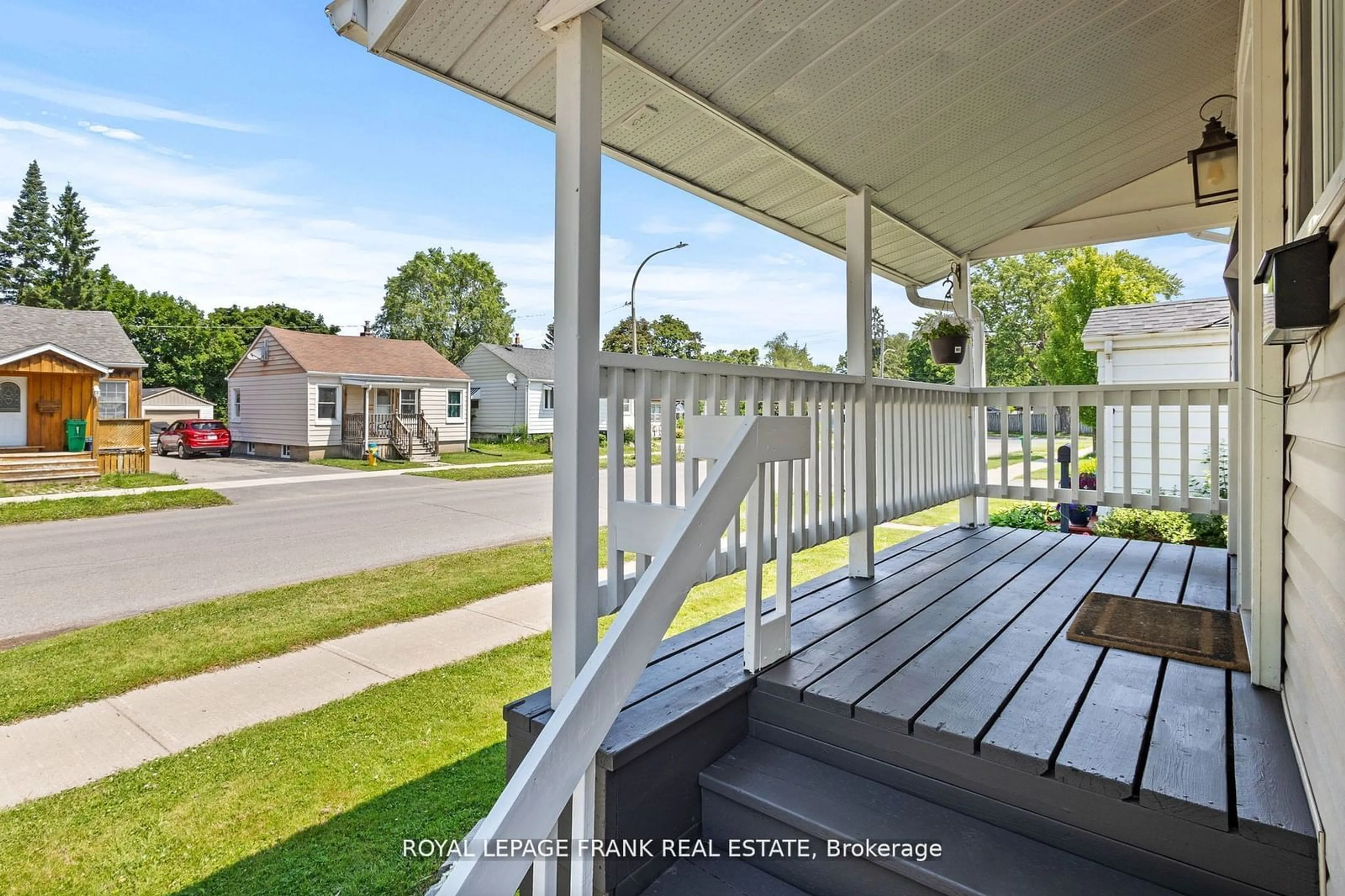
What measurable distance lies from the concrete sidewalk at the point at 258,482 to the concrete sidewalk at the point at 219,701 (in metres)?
8.59

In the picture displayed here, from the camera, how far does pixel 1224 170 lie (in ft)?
8.93

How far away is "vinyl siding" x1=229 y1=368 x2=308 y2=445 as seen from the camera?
54.1ft

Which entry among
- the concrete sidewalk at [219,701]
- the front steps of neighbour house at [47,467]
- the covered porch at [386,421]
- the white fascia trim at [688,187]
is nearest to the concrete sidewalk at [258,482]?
the front steps of neighbour house at [47,467]

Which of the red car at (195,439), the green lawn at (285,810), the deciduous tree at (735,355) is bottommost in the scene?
the green lawn at (285,810)

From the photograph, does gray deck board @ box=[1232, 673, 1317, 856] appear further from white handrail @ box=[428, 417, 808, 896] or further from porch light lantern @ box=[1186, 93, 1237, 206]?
porch light lantern @ box=[1186, 93, 1237, 206]

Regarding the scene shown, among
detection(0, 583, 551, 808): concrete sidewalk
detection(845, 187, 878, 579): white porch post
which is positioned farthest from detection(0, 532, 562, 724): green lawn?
detection(845, 187, 878, 579): white porch post

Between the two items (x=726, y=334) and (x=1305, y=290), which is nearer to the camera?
(x=1305, y=290)

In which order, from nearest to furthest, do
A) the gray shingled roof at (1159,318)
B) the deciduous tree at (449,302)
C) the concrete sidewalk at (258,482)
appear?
the gray shingled roof at (1159,318) → the concrete sidewalk at (258,482) → the deciduous tree at (449,302)

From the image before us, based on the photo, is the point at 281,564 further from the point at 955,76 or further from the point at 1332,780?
the point at 1332,780

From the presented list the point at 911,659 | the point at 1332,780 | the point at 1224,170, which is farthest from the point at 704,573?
the point at 1224,170

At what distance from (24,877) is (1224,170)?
495 centimetres

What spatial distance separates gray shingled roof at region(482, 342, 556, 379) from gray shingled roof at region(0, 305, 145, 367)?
366 inches

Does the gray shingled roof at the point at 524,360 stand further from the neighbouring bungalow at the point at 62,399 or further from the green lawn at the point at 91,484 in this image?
the green lawn at the point at 91,484

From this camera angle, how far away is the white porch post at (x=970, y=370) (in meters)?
4.56
